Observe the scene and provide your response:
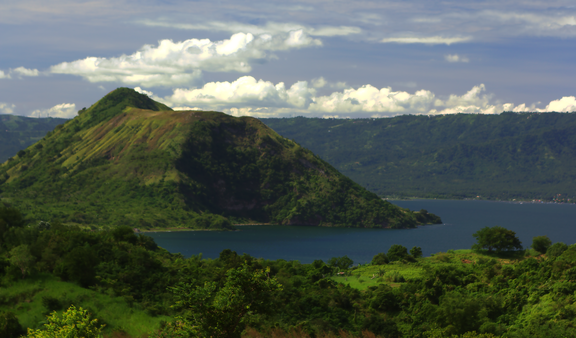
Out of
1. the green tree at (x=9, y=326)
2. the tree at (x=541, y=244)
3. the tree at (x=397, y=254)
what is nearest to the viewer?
the green tree at (x=9, y=326)

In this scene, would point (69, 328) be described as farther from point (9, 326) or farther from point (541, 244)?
point (541, 244)

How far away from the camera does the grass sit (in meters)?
64.3

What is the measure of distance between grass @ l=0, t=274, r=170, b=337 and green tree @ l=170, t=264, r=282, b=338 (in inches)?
1149

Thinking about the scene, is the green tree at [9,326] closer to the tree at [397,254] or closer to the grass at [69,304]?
the grass at [69,304]

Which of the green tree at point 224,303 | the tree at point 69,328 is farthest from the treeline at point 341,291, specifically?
the tree at point 69,328

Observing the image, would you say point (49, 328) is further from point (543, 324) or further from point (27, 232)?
point (27, 232)

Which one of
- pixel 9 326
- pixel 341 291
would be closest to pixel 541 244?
pixel 341 291

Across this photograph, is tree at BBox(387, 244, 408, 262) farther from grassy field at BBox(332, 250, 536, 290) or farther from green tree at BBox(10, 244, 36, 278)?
green tree at BBox(10, 244, 36, 278)

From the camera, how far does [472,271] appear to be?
9131 centimetres

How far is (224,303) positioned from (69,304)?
3941 cm

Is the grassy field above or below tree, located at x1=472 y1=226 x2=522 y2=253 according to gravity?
below

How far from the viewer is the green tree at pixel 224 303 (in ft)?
123

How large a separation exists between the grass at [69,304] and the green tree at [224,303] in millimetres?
29186

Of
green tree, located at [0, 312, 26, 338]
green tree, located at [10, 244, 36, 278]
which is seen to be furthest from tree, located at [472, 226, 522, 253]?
green tree, located at [0, 312, 26, 338]
